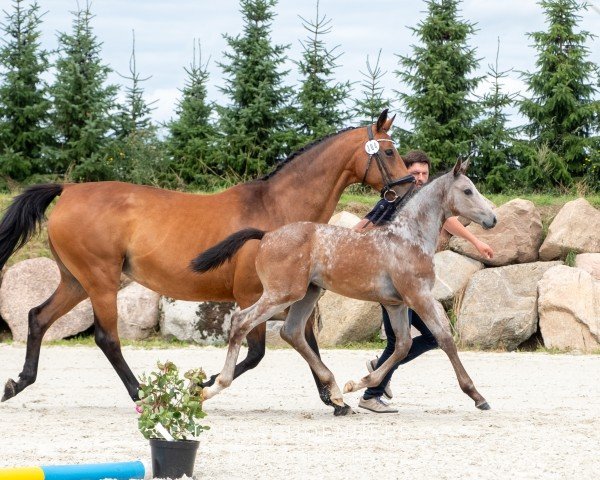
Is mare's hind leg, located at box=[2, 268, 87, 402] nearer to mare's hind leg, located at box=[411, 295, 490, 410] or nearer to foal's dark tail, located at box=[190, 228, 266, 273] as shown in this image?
foal's dark tail, located at box=[190, 228, 266, 273]

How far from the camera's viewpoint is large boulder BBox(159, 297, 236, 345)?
527 inches

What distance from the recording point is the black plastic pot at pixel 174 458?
560 centimetres

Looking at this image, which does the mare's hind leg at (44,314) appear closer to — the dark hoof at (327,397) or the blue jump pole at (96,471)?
the dark hoof at (327,397)

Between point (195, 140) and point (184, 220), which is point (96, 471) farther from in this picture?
point (195, 140)

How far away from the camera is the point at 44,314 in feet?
28.7

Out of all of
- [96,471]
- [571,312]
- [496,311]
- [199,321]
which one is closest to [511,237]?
[496,311]

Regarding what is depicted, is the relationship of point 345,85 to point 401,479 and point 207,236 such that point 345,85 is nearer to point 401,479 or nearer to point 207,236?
point 207,236

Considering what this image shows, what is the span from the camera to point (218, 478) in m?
5.58

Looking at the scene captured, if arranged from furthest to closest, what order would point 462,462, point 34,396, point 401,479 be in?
1. point 34,396
2. point 462,462
3. point 401,479

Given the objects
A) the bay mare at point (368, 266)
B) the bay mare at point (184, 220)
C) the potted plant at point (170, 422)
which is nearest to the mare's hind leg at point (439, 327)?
the bay mare at point (368, 266)

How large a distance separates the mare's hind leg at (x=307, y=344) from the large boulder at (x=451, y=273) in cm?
583

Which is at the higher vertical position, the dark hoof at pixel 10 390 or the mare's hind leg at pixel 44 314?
the mare's hind leg at pixel 44 314

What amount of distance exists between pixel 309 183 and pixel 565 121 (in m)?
11.3

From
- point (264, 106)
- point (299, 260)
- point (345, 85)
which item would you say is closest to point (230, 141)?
point (264, 106)
